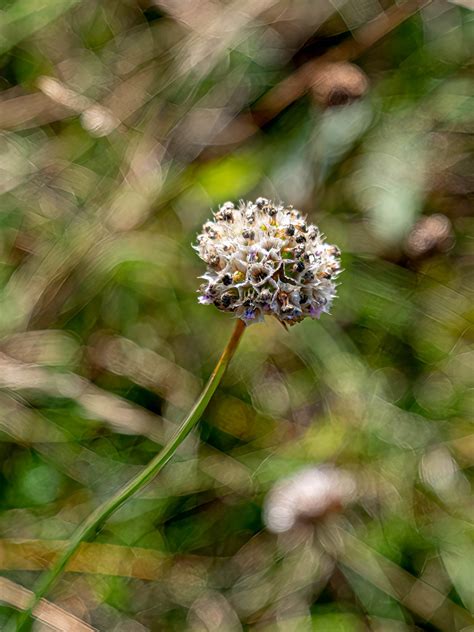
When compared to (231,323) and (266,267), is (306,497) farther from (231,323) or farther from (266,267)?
(266,267)

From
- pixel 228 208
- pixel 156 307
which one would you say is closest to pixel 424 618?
pixel 156 307

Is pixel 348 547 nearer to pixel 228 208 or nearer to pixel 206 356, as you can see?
pixel 206 356

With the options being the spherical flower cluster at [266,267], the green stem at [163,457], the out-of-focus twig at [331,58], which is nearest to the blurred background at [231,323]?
the out-of-focus twig at [331,58]

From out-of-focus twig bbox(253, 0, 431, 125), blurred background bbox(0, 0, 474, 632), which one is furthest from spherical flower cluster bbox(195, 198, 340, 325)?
out-of-focus twig bbox(253, 0, 431, 125)

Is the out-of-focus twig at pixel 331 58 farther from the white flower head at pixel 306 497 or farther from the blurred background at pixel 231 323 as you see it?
the white flower head at pixel 306 497

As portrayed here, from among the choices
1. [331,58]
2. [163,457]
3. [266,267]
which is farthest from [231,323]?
[163,457]

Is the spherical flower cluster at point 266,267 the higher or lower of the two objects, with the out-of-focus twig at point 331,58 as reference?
higher
